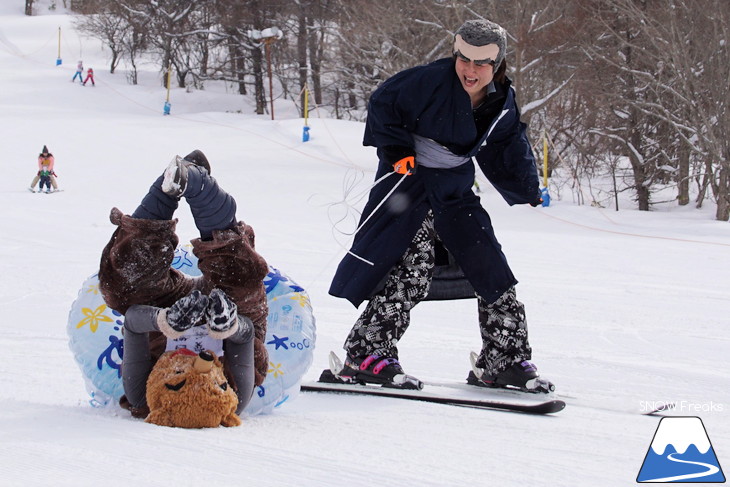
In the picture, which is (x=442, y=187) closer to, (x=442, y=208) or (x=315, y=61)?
(x=442, y=208)

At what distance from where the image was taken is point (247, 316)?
8.41ft

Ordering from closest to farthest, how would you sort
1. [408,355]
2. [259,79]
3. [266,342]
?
[266,342] < [408,355] < [259,79]

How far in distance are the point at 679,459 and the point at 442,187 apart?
144 centimetres

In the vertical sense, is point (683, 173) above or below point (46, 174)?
above

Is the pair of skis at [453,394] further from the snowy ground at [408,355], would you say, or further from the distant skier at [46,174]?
the distant skier at [46,174]

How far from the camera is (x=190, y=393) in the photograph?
7.79 feet

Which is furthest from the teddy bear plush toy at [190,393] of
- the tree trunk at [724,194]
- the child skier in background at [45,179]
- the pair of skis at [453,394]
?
the child skier in background at [45,179]

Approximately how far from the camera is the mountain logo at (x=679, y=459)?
197 cm

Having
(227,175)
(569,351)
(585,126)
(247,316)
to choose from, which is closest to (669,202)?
(585,126)

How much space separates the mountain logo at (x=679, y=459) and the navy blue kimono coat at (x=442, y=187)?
1063 millimetres

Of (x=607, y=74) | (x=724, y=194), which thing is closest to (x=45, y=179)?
(x=607, y=74)

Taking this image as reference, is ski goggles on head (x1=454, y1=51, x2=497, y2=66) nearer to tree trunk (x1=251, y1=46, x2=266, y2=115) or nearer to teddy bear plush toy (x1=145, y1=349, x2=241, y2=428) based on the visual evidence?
teddy bear plush toy (x1=145, y1=349, x2=241, y2=428)

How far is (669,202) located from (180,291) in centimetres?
1463

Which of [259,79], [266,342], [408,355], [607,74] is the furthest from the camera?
[259,79]
